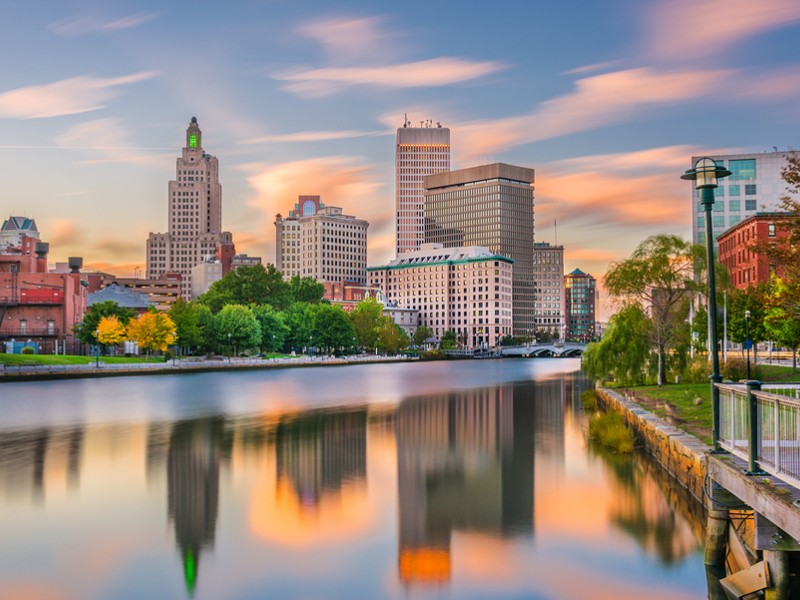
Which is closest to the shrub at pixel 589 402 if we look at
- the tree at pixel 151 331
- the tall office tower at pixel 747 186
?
the tree at pixel 151 331

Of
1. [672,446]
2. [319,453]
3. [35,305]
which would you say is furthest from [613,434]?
[35,305]

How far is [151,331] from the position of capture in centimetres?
11994

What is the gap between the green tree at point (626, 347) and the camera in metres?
53.3

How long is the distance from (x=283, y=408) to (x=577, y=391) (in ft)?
97.3

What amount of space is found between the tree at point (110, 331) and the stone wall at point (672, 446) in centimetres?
8995

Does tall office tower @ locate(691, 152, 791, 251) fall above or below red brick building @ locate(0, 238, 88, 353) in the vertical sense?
above

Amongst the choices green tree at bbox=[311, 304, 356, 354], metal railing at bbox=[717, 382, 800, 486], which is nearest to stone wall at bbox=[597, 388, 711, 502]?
metal railing at bbox=[717, 382, 800, 486]

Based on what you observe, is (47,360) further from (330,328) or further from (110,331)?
(330,328)

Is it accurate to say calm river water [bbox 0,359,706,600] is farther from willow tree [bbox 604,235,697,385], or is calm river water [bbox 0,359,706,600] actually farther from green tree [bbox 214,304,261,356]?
green tree [bbox 214,304,261,356]

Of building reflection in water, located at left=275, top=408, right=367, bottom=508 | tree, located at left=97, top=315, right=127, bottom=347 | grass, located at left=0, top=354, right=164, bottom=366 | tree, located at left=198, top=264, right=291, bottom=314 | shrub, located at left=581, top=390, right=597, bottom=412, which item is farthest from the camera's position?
tree, located at left=198, top=264, right=291, bottom=314

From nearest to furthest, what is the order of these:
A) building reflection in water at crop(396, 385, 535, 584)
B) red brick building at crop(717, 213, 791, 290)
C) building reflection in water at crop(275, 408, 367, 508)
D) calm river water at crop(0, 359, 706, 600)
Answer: calm river water at crop(0, 359, 706, 600) → building reflection in water at crop(396, 385, 535, 584) → building reflection in water at crop(275, 408, 367, 508) → red brick building at crop(717, 213, 791, 290)

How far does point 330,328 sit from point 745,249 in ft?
311

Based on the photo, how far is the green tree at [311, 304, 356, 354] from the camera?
172 m

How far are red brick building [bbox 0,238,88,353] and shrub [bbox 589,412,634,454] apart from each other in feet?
315
